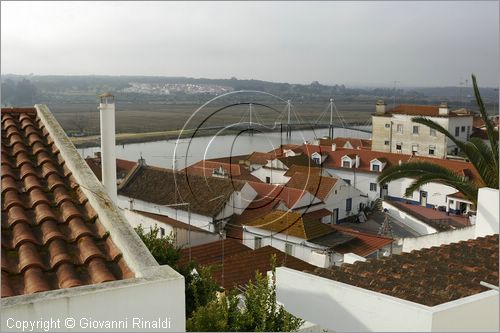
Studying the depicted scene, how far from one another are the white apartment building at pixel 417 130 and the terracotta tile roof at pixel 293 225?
17.8 metres

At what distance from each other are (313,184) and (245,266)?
8.53m

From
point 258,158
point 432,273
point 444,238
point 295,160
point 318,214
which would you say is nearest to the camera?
point 432,273

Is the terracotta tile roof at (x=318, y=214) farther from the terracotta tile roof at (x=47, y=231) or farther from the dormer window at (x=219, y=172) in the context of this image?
the terracotta tile roof at (x=47, y=231)

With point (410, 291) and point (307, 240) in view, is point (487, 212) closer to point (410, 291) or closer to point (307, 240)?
point (410, 291)

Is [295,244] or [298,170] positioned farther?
[298,170]

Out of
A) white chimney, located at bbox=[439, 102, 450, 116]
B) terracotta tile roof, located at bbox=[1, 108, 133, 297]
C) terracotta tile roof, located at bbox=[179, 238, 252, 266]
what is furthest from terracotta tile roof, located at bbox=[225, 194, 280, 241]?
white chimney, located at bbox=[439, 102, 450, 116]

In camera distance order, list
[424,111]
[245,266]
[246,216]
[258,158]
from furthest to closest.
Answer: [424,111]
[258,158]
[246,216]
[245,266]

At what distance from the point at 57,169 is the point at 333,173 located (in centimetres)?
2124

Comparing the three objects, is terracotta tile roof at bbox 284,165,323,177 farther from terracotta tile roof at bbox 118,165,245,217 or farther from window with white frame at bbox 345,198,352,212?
terracotta tile roof at bbox 118,165,245,217

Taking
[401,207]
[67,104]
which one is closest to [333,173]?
[401,207]

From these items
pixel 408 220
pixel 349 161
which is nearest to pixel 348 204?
pixel 408 220

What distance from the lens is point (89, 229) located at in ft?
8.48

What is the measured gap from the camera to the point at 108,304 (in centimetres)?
195

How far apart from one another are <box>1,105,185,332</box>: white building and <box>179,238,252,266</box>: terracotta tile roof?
686cm
